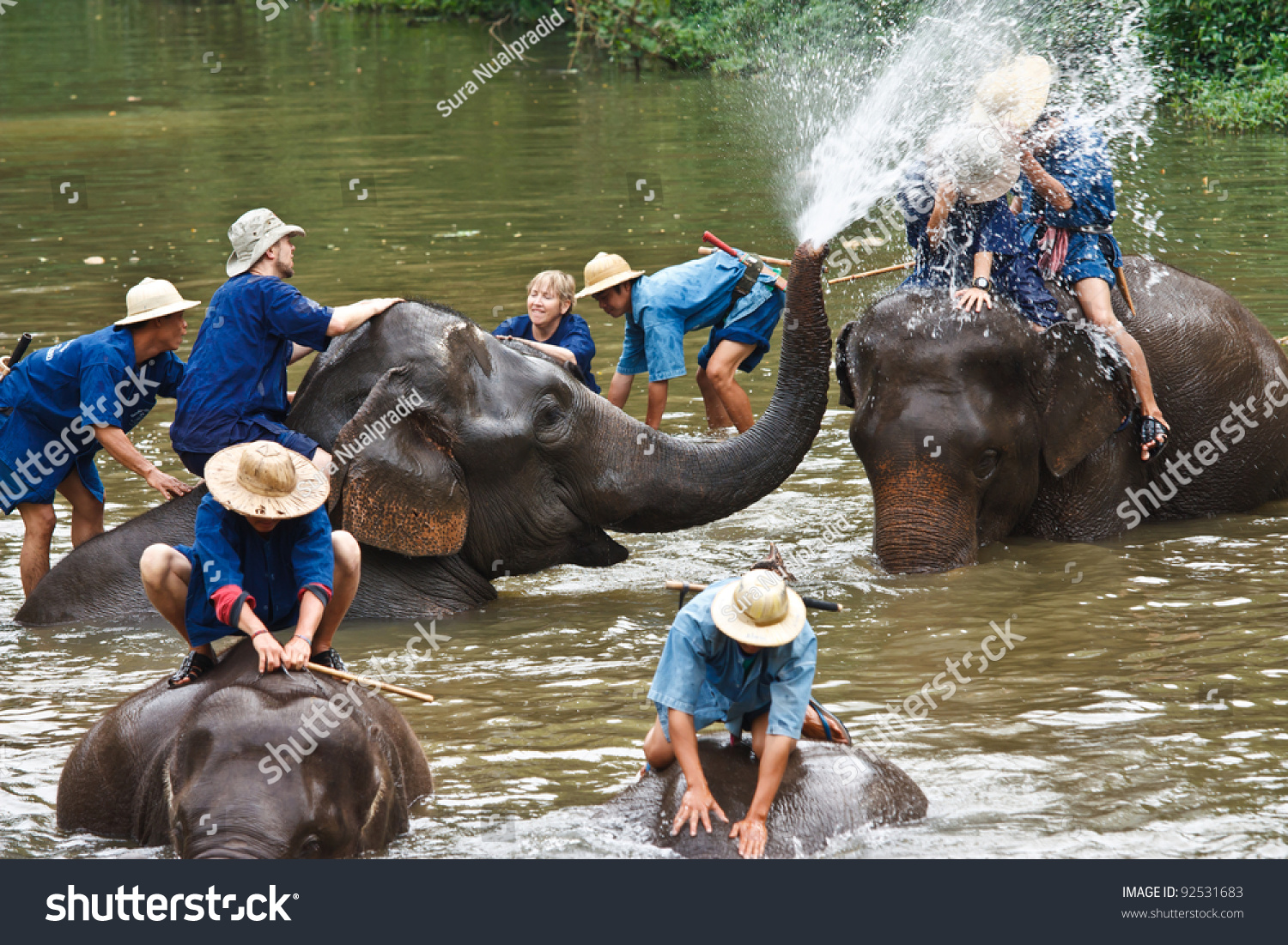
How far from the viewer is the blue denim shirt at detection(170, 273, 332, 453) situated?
24.5 ft

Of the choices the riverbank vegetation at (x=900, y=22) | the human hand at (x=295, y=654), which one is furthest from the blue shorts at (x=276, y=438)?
the riverbank vegetation at (x=900, y=22)

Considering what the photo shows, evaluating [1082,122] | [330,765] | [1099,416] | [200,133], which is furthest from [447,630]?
[200,133]

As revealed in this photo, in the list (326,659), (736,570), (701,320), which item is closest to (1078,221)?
(736,570)

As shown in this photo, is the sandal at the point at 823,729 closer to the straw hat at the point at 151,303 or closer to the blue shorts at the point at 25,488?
the straw hat at the point at 151,303

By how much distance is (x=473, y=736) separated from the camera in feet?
20.6

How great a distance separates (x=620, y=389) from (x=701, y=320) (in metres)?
0.63

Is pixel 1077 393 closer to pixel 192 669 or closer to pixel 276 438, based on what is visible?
pixel 276 438

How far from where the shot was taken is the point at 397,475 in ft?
24.3

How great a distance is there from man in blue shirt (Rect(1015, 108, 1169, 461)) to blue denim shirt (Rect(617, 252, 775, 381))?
6.96 feet

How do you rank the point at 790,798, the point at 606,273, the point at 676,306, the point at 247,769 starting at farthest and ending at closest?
the point at 676,306 < the point at 606,273 < the point at 790,798 < the point at 247,769

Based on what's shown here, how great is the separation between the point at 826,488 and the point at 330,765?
5040 mm

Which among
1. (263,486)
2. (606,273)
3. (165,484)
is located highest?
(606,273)
